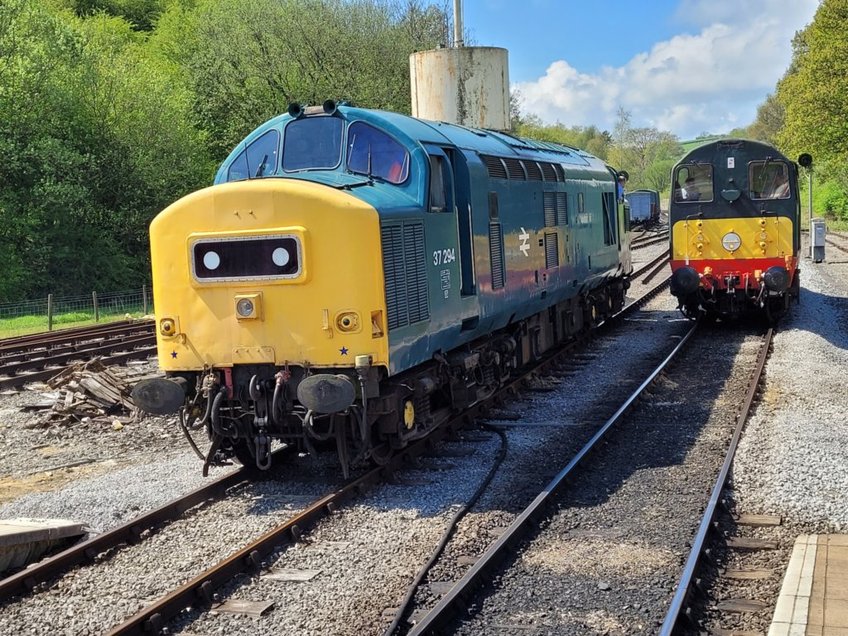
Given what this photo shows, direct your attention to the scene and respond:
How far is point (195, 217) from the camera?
8.69 m

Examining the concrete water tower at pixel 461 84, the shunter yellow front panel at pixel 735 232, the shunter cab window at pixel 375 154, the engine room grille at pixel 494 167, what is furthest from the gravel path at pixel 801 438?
Result: the concrete water tower at pixel 461 84

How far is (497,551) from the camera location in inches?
276

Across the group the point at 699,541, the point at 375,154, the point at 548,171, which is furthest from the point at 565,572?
the point at 548,171

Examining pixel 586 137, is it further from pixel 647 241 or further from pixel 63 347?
pixel 63 347

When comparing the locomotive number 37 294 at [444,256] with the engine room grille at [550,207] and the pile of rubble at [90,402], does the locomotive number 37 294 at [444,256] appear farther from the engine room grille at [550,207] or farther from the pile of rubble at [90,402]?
the pile of rubble at [90,402]

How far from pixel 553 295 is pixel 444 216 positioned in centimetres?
491

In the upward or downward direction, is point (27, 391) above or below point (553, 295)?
below

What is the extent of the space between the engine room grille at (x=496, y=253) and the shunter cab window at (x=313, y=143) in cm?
236

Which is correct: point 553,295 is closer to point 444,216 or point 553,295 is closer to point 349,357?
point 444,216

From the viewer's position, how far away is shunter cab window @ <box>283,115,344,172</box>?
31.8 feet

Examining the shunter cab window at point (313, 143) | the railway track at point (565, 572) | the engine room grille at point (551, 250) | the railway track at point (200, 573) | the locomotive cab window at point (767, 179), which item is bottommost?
the railway track at point (565, 572)

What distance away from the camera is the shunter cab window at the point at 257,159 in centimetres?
993

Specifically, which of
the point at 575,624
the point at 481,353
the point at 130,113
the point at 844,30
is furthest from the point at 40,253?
the point at 844,30

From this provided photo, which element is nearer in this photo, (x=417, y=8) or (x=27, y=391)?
(x=27, y=391)
